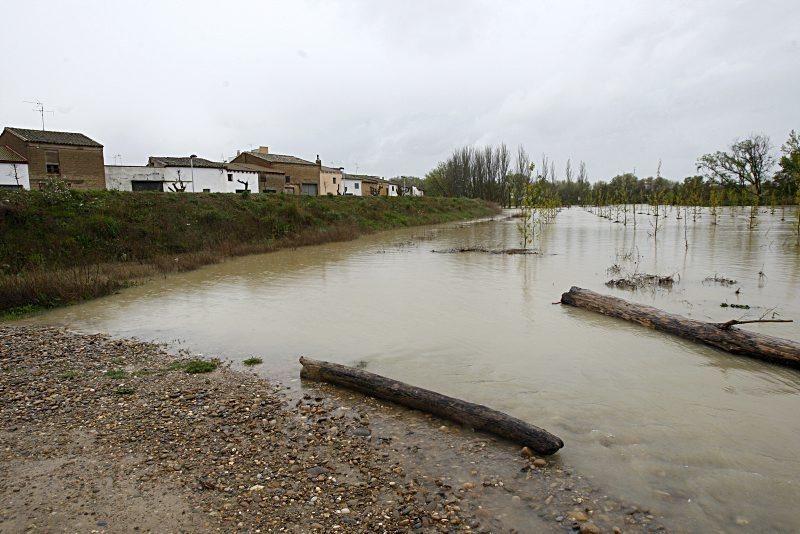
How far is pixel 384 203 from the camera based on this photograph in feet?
153

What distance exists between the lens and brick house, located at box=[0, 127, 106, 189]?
1565 inches

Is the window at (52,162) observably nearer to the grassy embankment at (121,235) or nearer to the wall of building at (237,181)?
the wall of building at (237,181)

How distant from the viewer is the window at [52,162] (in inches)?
1597

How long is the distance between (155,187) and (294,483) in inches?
2011

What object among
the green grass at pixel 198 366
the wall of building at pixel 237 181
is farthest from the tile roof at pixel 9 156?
the green grass at pixel 198 366

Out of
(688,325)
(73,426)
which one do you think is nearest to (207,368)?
(73,426)

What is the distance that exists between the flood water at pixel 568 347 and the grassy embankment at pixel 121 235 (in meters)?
1.14

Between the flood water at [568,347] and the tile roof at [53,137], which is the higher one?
the tile roof at [53,137]

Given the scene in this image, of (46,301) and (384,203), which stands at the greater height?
(384,203)

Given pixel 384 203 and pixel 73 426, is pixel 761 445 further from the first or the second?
pixel 384 203

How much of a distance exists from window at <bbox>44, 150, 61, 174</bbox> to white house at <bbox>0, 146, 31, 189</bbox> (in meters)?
2.21

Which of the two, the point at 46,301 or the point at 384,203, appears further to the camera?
the point at 384,203

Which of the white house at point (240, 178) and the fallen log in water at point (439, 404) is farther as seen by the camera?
the white house at point (240, 178)

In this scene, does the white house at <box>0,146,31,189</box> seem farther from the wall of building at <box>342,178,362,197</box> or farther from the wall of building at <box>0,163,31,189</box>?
the wall of building at <box>342,178,362,197</box>
